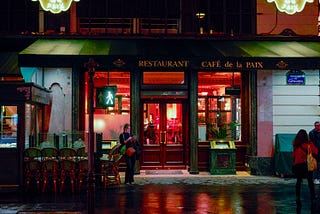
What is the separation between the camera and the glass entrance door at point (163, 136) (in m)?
19.3

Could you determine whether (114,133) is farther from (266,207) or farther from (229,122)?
(266,207)

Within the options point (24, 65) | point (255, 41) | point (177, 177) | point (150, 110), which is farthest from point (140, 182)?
point (255, 41)

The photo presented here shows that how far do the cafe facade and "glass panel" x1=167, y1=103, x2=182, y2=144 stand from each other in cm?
3

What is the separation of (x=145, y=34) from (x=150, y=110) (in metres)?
2.71

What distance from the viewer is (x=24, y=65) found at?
16.4 metres

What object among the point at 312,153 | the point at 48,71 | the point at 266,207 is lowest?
the point at 266,207

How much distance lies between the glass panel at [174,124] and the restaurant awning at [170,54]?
241 centimetres

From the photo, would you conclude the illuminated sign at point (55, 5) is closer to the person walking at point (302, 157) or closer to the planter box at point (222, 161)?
the planter box at point (222, 161)

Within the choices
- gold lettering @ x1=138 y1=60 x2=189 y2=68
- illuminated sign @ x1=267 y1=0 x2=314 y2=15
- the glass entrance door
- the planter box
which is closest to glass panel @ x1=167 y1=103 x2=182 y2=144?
the glass entrance door

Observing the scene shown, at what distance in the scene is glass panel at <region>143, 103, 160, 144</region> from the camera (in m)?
19.4

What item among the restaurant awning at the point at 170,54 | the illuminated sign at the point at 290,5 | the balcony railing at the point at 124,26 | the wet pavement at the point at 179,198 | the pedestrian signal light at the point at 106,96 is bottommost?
the wet pavement at the point at 179,198

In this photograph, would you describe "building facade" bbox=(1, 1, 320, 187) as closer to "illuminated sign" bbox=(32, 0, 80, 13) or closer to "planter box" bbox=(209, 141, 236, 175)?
"planter box" bbox=(209, 141, 236, 175)

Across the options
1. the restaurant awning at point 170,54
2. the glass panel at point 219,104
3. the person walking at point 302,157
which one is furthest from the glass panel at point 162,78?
the person walking at point 302,157

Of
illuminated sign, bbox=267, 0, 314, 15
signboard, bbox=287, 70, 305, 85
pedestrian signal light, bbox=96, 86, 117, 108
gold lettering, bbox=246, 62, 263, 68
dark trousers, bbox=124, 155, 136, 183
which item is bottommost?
dark trousers, bbox=124, 155, 136, 183
